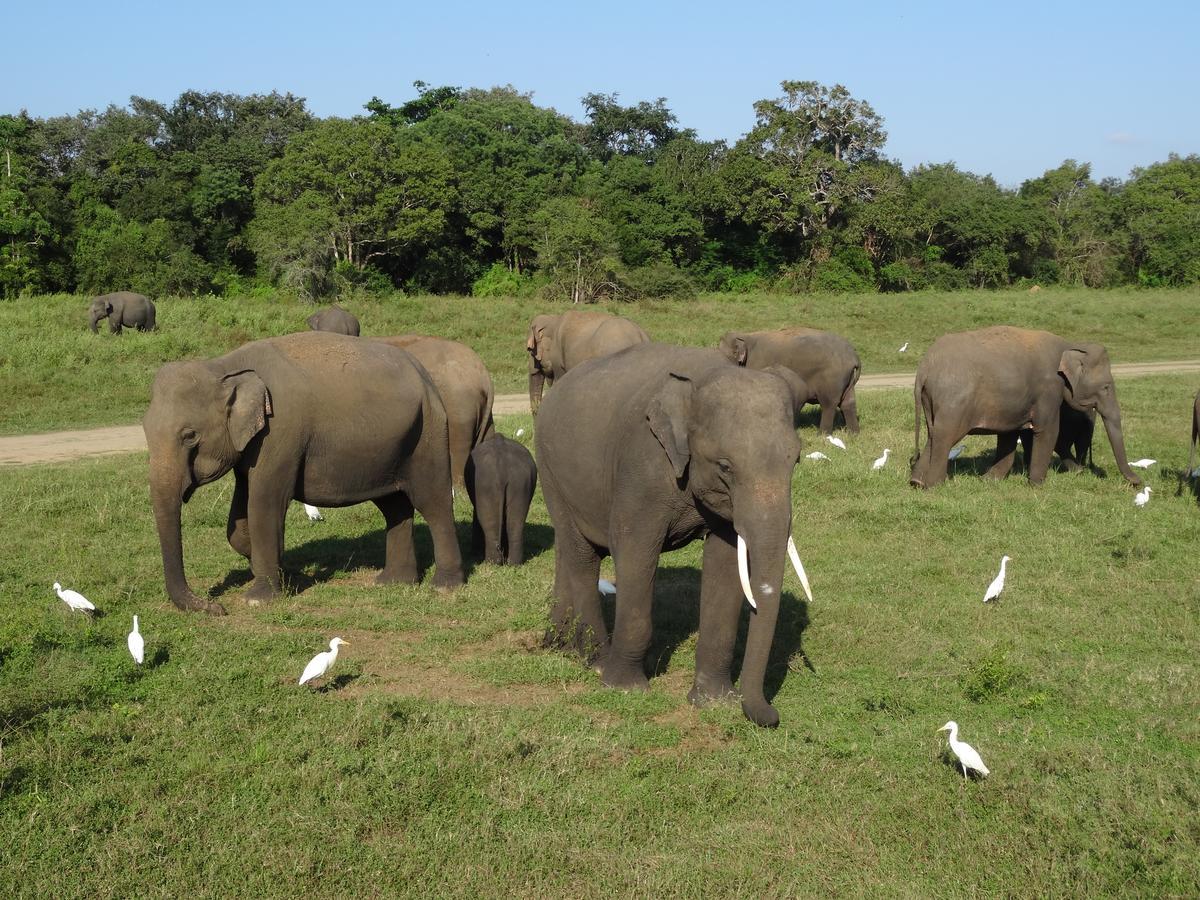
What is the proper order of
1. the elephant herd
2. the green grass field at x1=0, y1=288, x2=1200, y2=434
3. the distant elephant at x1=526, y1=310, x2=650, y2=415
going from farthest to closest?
the green grass field at x1=0, y1=288, x2=1200, y2=434, the distant elephant at x1=526, y1=310, x2=650, y2=415, the elephant herd

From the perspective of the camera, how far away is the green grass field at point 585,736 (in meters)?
5.11

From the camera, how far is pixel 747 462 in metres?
6.15

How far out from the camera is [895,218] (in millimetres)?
48469

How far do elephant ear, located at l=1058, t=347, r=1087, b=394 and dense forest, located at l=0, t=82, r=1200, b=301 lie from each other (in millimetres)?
24912

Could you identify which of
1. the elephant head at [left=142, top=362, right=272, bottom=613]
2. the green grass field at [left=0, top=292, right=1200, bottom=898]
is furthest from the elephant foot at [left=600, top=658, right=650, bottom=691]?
the elephant head at [left=142, top=362, right=272, bottom=613]

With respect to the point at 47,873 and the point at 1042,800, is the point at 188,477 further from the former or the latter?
the point at 1042,800

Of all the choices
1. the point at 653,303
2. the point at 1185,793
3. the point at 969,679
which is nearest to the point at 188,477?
the point at 969,679

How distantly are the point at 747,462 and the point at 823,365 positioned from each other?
13057 mm

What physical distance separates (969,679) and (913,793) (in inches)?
69.6

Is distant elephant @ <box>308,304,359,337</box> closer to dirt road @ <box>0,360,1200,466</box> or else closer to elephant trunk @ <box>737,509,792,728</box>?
dirt road @ <box>0,360,1200,466</box>

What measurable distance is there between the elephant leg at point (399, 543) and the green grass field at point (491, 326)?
11.5 meters

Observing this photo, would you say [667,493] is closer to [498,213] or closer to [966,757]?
[966,757]

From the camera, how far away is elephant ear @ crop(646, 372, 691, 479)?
21.3 ft

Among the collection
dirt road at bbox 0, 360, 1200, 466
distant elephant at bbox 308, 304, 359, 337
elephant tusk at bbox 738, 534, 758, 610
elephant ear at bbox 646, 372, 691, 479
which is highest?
elephant ear at bbox 646, 372, 691, 479
